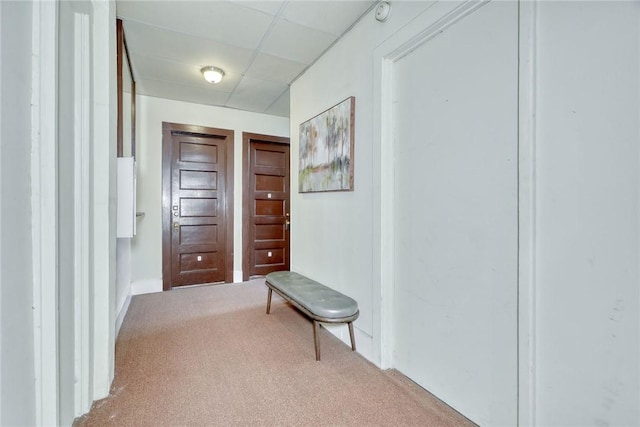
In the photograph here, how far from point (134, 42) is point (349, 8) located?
1.88 m

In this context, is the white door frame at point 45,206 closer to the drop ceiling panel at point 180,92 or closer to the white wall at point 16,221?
the white wall at point 16,221

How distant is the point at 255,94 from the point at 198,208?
1.73 m

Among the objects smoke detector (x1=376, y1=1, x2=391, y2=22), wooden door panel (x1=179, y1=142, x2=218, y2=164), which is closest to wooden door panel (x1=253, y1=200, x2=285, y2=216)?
wooden door panel (x1=179, y1=142, x2=218, y2=164)

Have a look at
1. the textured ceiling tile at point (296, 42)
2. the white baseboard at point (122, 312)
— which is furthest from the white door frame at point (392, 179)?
the white baseboard at point (122, 312)

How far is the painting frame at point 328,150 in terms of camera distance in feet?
7.53

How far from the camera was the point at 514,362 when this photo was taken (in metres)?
1.28

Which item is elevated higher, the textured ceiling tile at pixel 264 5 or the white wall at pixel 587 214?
the textured ceiling tile at pixel 264 5

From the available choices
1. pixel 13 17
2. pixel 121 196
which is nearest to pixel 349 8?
pixel 13 17

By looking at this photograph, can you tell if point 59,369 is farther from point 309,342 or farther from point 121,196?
point 309,342

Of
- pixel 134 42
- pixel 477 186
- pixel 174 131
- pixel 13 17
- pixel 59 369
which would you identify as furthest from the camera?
pixel 174 131

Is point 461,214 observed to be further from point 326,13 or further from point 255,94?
point 255,94

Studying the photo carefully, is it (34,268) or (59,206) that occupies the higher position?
(59,206)

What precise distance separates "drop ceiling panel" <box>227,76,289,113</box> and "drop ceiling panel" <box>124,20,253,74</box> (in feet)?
1.41

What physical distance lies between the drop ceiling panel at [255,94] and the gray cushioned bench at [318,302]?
2.28 metres
